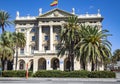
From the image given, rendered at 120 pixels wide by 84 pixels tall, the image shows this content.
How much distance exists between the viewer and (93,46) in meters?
43.9

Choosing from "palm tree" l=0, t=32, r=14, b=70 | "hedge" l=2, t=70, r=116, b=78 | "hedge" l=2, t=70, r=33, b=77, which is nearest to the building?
"palm tree" l=0, t=32, r=14, b=70

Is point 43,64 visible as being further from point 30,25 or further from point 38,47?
point 30,25

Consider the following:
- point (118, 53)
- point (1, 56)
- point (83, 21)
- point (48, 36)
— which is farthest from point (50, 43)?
point (118, 53)

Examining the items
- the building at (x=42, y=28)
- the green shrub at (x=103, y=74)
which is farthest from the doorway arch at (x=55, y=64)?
the green shrub at (x=103, y=74)

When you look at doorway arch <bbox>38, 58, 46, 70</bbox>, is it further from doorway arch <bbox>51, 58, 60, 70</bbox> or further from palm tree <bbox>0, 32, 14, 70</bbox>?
palm tree <bbox>0, 32, 14, 70</bbox>

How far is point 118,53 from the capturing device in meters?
114

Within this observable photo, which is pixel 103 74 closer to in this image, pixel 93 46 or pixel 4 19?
pixel 93 46

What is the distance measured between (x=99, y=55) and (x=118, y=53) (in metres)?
74.1

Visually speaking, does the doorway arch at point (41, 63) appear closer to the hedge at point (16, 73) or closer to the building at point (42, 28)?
the building at point (42, 28)

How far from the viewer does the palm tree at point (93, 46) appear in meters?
43.4

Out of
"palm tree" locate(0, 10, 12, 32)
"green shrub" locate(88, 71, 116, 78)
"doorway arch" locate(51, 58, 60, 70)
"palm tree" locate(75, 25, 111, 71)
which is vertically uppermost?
"palm tree" locate(0, 10, 12, 32)

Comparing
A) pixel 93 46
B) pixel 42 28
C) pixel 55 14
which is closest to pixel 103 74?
pixel 93 46

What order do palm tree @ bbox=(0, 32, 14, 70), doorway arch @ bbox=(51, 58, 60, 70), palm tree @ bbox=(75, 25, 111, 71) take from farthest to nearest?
1. doorway arch @ bbox=(51, 58, 60, 70)
2. palm tree @ bbox=(0, 32, 14, 70)
3. palm tree @ bbox=(75, 25, 111, 71)

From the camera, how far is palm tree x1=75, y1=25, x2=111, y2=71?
4338 centimetres
